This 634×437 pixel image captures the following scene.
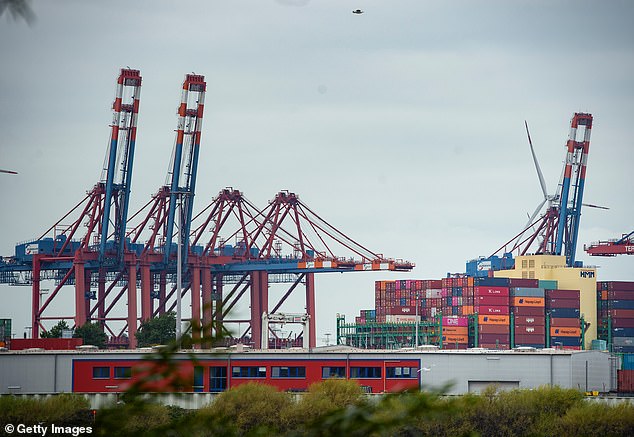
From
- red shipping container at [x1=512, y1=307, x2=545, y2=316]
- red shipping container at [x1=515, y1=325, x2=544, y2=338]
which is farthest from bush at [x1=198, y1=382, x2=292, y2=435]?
red shipping container at [x1=512, y1=307, x2=545, y2=316]

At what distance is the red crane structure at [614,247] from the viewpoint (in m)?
169

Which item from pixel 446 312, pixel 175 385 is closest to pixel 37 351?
pixel 175 385

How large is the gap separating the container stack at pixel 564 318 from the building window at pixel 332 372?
8500 centimetres

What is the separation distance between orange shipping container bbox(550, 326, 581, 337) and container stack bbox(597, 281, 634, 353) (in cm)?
700

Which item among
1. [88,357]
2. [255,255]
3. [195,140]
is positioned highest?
[195,140]

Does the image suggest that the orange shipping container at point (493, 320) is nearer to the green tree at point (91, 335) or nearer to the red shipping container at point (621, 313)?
the red shipping container at point (621, 313)

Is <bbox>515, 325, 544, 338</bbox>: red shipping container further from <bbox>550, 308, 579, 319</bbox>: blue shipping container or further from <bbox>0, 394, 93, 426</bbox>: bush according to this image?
<bbox>0, 394, 93, 426</bbox>: bush

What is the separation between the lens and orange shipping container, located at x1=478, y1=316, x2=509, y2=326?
152m

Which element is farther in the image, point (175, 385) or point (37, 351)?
point (37, 351)

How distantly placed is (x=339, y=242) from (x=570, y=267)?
34856 millimetres

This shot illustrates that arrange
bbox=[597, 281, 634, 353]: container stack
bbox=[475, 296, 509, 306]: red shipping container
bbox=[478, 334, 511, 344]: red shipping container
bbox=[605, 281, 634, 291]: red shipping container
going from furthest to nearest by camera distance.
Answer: bbox=[605, 281, 634, 291]: red shipping container, bbox=[597, 281, 634, 353]: container stack, bbox=[475, 296, 509, 306]: red shipping container, bbox=[478, 334, 511, 344]: red shipping container

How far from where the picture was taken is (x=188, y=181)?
461 ft

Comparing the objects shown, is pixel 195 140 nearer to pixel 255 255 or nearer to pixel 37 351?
pixel 255 255

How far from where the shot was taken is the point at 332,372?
74.2 meters
